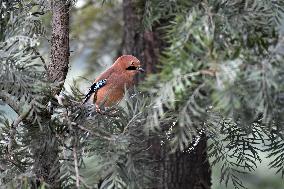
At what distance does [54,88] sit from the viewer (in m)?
2.23

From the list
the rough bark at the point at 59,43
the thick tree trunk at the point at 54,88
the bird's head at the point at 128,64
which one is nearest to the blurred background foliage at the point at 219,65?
the thick tree trunk at the point at 54,88

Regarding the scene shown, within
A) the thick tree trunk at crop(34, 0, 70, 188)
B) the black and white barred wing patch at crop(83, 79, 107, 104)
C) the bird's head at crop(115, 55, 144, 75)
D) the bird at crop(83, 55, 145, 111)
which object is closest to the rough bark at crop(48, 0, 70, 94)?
the thick tree trunk at crop(34, 0, 70, 188)

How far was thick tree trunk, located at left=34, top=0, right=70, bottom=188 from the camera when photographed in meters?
2.26

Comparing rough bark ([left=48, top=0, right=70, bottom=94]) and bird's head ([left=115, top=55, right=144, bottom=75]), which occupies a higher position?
bird's head ([left=115, top=55, right=144, bottom=75])

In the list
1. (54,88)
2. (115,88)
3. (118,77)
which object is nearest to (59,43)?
(54,88)

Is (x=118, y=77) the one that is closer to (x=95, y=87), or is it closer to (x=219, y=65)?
(x=95, y=87)

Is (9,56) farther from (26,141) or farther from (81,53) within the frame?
(81,53)

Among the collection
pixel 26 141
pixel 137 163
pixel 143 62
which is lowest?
pixel 137 163

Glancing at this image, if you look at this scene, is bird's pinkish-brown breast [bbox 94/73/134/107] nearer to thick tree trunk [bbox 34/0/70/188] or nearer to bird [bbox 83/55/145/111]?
bird [bbox 83/55/145/111]

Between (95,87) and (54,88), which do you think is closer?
(54,88)

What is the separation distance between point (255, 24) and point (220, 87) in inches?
13.9

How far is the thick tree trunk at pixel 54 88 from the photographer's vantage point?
7.41ft

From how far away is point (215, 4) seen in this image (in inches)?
75.2

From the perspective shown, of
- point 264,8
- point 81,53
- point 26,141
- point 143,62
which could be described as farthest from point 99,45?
point 264,8
